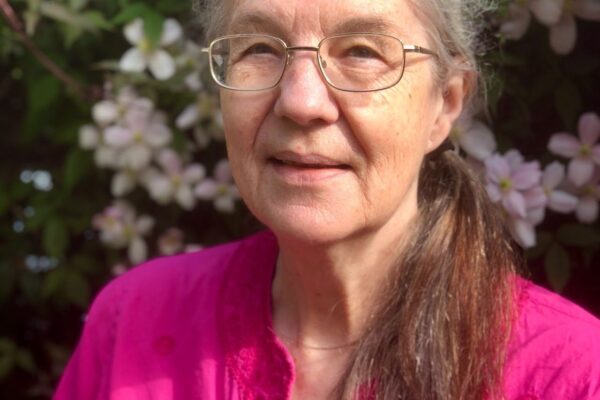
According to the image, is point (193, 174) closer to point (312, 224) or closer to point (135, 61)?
point (135, 61)

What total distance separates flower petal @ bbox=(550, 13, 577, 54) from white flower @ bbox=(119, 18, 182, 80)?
75 cm

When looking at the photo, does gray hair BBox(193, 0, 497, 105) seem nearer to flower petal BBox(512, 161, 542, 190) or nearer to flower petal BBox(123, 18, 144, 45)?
flower petal BBox(512, 161, 542, 190)

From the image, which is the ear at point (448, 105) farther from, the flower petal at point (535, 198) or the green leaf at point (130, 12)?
the green leaf at point (130, 12)

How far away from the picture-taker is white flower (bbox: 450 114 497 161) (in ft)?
6.10

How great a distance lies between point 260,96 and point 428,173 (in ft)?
1.27

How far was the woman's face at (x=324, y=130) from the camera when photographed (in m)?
1.40

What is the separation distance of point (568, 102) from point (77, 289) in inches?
44.8

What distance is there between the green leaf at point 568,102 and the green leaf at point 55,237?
1.08 metres

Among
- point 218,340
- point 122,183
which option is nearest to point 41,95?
point 122,183

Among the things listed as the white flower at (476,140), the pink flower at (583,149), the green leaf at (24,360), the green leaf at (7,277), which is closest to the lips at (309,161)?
the white flower at (476,140)

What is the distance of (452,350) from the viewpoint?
1.47 meters

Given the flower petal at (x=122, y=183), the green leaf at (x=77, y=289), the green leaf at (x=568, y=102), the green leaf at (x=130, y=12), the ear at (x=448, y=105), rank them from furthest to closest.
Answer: the green leaf at (x=77, y=289), the flower petal at (x=122, y=183), the green leaf at (x=130, y=12), the green leaf at (x=568, y=102), the ear at (x=448, y=105)

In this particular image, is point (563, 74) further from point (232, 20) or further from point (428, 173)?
point (232, 20)

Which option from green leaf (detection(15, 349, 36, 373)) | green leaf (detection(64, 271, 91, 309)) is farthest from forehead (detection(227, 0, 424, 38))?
green leaf (detection(15, 349, 36, 373))
